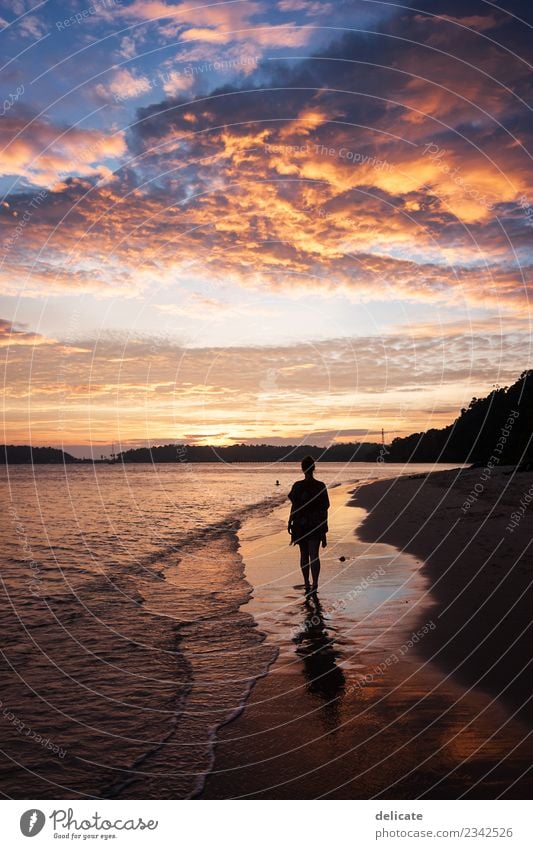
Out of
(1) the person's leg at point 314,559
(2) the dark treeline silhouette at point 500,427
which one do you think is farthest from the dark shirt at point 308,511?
(2) the dark treeline silhouette at point 500,427

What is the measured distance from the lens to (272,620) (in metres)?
13.4

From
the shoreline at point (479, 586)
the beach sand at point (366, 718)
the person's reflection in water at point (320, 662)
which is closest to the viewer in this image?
the beach sand at point (366, 718)

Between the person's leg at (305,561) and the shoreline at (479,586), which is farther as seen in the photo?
the person's leg at (305,561)

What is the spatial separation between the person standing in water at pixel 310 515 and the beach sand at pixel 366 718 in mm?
1188

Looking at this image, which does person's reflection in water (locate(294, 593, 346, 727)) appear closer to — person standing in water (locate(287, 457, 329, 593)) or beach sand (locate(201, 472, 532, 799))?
beach sand (locate(201, 472, 532, 799))

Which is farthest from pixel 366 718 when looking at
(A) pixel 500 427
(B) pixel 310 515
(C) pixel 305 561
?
(A) pixel 500 427

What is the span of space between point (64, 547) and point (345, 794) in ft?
90.8

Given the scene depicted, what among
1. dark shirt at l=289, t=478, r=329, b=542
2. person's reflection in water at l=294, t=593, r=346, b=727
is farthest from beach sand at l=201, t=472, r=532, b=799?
dark shirt at l=289, t=478, r=329, b=542

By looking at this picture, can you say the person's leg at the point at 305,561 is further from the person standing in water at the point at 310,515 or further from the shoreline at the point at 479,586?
the shoreline at the point at 479,586

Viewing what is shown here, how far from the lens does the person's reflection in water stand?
322 inches

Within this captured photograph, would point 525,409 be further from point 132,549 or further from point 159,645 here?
point 159,645

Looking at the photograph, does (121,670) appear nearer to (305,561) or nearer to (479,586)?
(305,561)

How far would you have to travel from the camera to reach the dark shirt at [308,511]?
15047 millimetres

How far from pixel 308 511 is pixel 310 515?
107 millimetres
